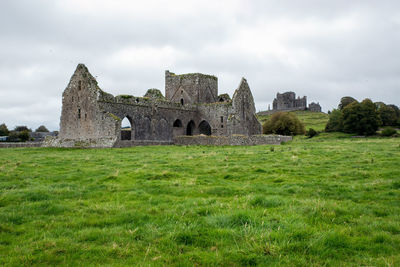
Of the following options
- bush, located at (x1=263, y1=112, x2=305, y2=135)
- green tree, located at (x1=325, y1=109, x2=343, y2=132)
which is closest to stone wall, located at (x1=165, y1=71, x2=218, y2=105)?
bush, located at (x1=263, y1=112, x2=305, y2=135)

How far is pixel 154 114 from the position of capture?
40.5m

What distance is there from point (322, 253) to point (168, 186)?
18.9 feet

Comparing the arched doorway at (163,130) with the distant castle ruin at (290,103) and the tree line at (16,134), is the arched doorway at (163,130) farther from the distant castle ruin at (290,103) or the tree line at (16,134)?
the distant castle ruin at (290,103)

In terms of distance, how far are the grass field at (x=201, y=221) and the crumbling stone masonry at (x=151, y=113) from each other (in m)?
22.3

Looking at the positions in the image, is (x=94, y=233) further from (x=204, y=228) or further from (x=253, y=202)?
(x=253, y=202)

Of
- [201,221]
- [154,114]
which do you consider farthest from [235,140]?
[201,221]

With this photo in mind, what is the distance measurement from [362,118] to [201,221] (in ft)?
205

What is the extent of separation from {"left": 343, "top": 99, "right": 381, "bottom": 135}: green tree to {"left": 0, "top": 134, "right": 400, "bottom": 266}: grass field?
179 ft

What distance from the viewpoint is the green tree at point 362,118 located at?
5925 centimetres

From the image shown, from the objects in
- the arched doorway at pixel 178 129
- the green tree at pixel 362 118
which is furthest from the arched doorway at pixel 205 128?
the green tree at pixel 362 118

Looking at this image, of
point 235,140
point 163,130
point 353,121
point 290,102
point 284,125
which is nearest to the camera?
point 235,140

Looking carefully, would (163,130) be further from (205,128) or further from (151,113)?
(205,128)

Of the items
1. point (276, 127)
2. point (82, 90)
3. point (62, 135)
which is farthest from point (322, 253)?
point (276, 127)

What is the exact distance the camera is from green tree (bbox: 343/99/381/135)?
59.2m
